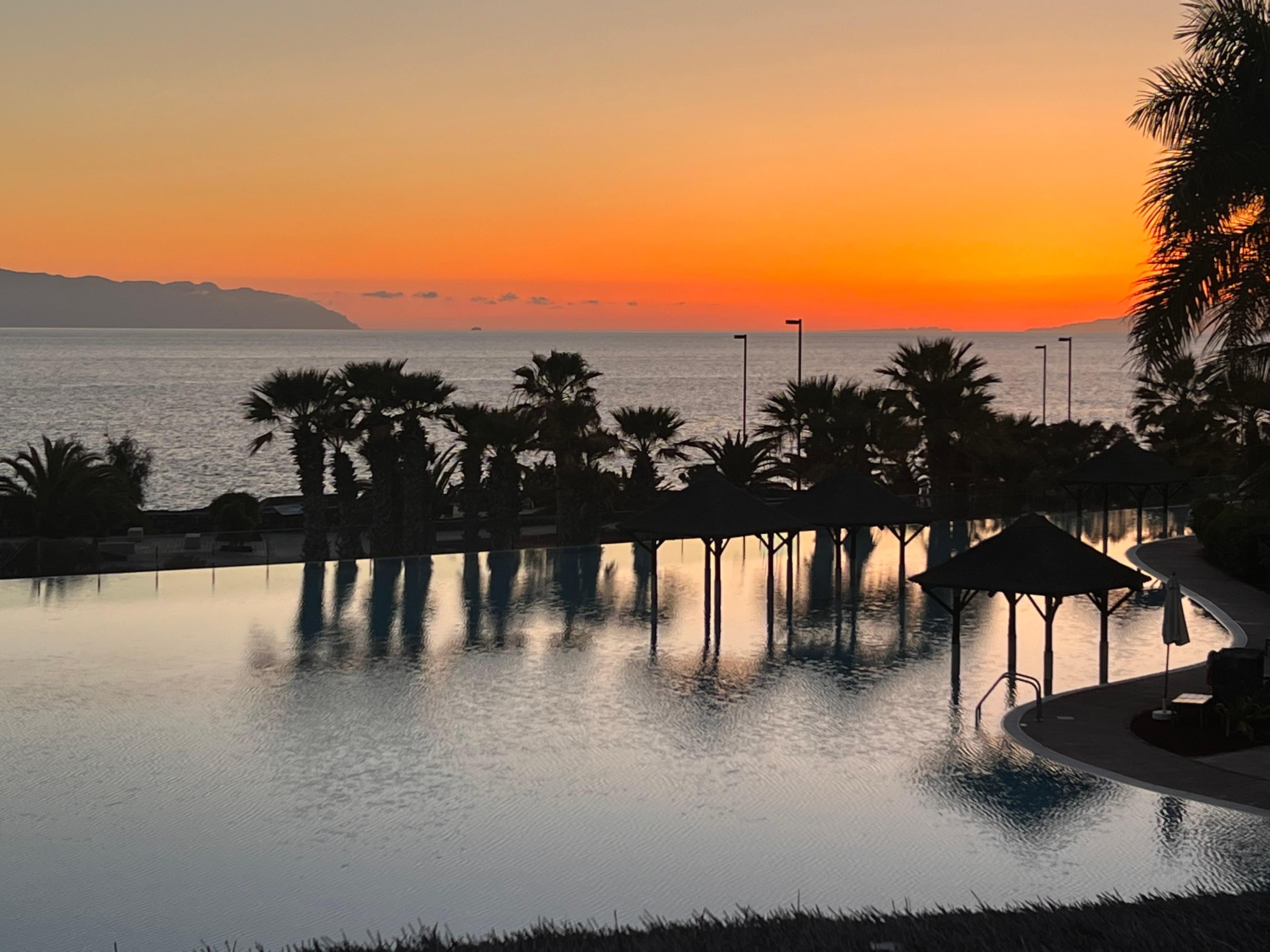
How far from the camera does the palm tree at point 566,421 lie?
35.1m

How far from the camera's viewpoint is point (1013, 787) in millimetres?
14352

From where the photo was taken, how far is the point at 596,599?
1061 inches

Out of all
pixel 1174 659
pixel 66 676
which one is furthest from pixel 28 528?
pixel 1174 659

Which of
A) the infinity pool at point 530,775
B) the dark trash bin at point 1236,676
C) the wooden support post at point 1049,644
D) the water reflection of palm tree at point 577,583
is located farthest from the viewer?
the water reflection of palm tree at point 577,583

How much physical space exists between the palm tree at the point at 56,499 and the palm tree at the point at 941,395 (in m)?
22.5

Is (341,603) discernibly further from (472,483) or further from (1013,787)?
(1013,787)

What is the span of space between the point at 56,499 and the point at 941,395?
82.3ft

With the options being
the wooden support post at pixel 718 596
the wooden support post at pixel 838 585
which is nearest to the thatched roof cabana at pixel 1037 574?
the wooden support post at pixel 718 596

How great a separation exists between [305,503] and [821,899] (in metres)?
23.3

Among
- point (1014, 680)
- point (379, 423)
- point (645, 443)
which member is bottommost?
point (1014, 680)

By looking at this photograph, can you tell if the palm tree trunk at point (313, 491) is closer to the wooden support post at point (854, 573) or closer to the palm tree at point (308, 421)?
the palm tree at point (308, 421)

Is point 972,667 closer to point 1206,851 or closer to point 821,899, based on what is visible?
point 1206,851

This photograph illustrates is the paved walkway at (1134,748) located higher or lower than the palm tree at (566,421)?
lower

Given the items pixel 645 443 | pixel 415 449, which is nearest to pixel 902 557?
pixel 645 443
